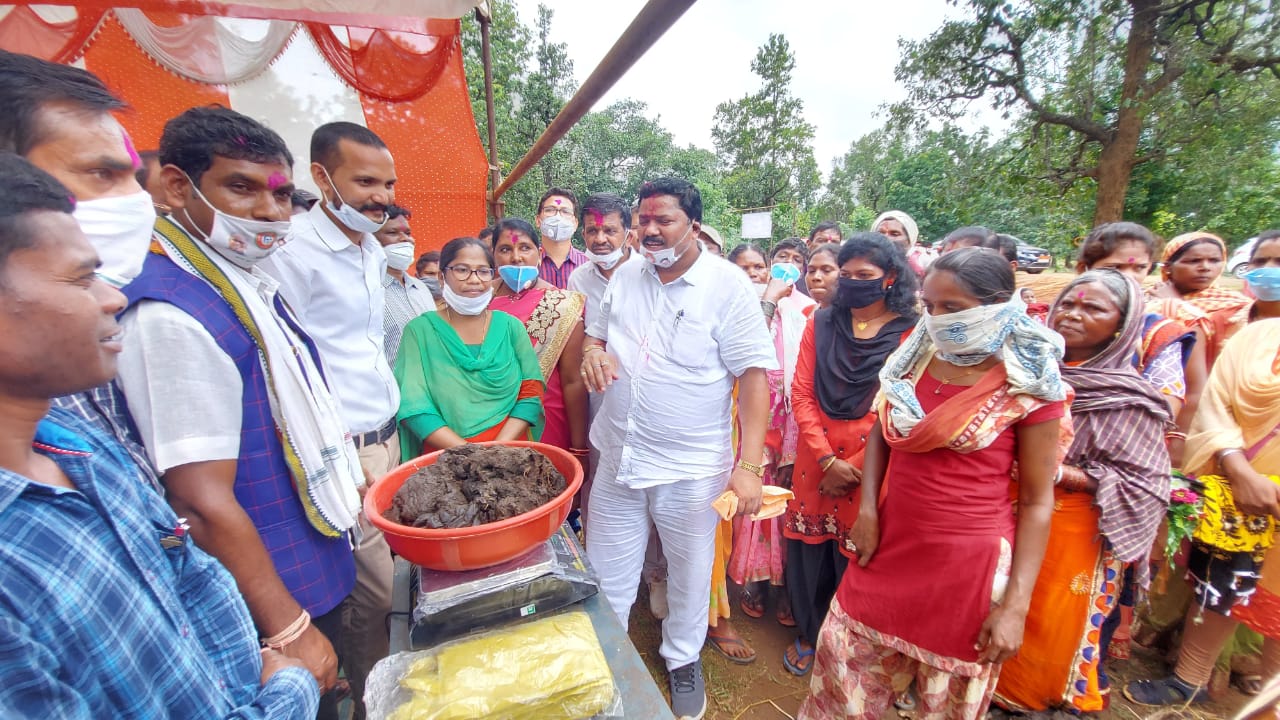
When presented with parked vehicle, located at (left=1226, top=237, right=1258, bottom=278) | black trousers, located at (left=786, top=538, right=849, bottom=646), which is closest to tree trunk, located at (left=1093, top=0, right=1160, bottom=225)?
parked vehicle, located at (left=1226, top=237, right=1258, bottom=278)

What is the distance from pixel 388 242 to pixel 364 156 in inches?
36.3

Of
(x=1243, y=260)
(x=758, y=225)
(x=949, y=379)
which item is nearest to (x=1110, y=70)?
(x=758, y=225)

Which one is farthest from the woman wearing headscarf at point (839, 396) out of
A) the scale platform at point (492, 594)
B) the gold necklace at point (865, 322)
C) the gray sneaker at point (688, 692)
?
the scale platform at point (492, 594)

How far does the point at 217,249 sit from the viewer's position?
4.80 ft

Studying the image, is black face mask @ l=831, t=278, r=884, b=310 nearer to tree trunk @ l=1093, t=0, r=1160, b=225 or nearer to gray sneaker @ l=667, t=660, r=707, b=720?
gray sneaker @ l=667, t=660, r=707, b=720

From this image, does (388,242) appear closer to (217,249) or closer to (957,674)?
(217,249)

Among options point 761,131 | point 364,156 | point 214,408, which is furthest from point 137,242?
point 761,131

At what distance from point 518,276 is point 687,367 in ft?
4.69

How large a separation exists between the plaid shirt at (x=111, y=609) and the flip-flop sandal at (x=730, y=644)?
251 centimetres

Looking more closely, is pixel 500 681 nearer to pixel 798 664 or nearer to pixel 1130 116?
pixel 798 664

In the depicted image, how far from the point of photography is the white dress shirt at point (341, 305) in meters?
2.03

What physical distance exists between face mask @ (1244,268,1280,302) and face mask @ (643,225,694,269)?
10.3ft

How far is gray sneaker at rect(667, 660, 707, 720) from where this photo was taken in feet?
8.43

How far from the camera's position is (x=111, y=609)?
84 cm
